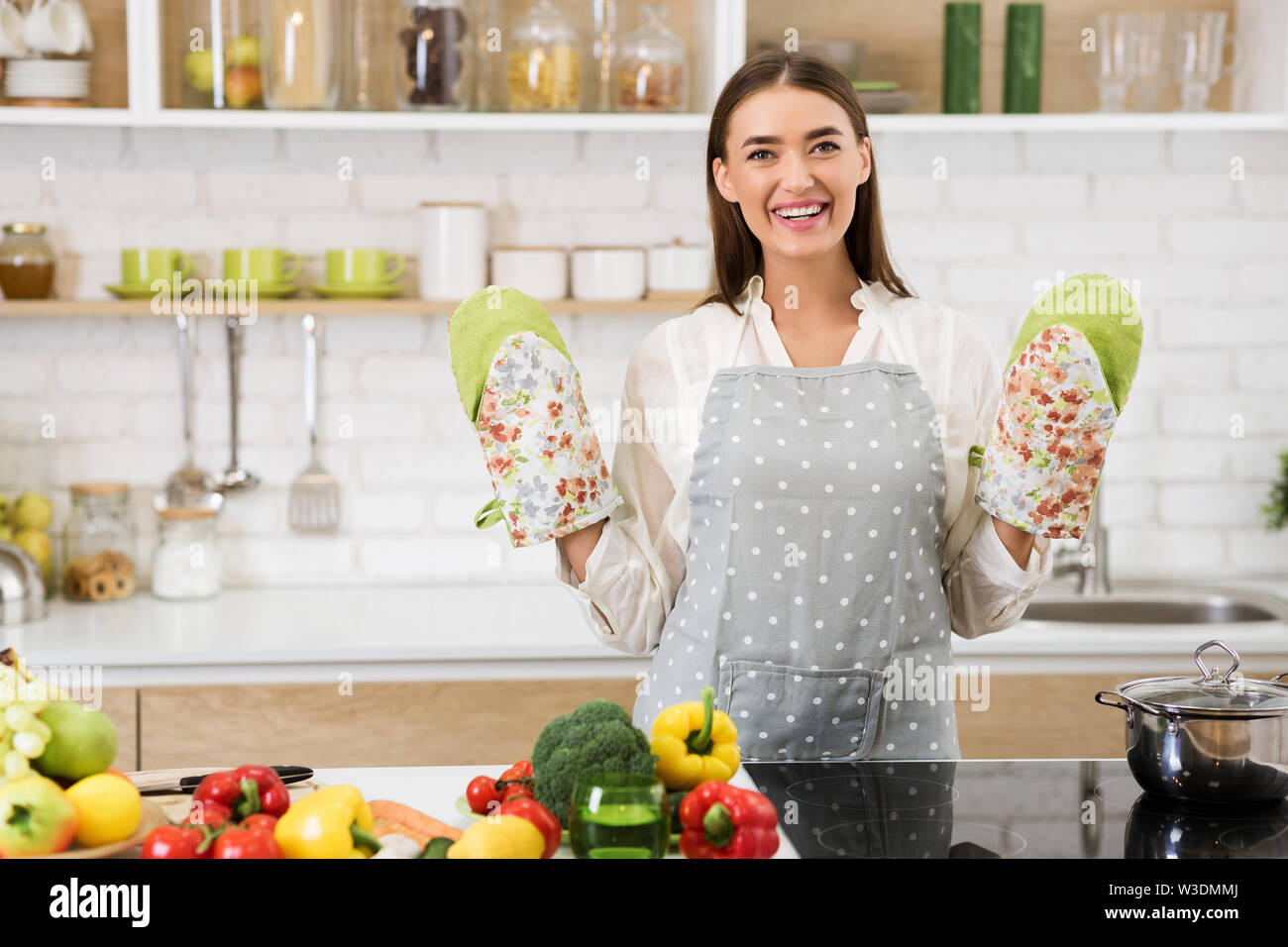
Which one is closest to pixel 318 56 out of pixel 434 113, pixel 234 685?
pixel 434 113

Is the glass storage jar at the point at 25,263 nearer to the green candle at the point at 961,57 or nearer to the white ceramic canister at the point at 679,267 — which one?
the white ceramic canister at the point at 679,267

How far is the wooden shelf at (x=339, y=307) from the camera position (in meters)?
2.56

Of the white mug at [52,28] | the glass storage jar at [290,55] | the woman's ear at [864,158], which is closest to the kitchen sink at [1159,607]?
the woman's ear at [864,158]

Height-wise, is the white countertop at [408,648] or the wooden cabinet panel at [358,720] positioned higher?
the white countertop at [408,648]

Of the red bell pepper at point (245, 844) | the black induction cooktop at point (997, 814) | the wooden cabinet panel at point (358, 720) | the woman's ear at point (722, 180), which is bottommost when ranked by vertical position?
the wooden cabinet panel at point (358, 720)

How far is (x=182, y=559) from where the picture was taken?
2686 millimetres

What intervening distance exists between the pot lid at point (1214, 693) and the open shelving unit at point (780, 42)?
4.83ft

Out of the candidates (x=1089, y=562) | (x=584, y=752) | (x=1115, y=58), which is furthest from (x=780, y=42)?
(x=584, y=752)

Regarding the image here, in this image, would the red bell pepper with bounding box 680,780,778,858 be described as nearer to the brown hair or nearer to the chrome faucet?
the brown hair

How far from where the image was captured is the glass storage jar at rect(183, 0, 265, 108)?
2.47m

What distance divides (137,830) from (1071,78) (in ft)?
7.90

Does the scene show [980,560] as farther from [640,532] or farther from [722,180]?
[722,180]

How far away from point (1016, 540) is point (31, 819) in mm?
1049
